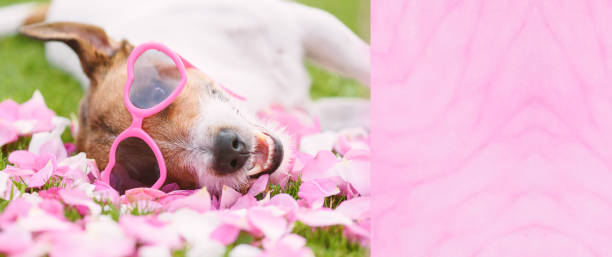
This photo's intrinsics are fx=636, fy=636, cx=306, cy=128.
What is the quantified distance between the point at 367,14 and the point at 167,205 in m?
0.59

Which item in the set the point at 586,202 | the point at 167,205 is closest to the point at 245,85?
the point at 167,205

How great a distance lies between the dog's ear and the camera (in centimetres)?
206

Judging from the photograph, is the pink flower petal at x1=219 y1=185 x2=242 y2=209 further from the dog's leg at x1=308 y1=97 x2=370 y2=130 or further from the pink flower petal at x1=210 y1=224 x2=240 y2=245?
the dog's leg at x1=308 y1=97 x2=370 y2=130

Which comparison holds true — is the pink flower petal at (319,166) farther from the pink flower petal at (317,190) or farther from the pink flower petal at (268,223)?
the pink flower petal at (268,223)

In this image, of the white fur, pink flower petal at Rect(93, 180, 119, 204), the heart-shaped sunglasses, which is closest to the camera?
pink flower petal at Rect(93, 180, 119, 204)

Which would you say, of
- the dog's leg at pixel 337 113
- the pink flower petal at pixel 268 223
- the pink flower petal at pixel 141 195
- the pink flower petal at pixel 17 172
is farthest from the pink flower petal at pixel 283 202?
the dog's leg at pixel 337 113

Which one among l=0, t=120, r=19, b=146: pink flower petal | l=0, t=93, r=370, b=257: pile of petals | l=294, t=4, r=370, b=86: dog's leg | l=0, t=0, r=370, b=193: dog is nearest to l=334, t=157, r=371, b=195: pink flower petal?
l=0, t=93, r=370, b=257: pile of petals

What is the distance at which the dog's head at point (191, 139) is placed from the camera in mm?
1575

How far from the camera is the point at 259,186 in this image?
1584mm

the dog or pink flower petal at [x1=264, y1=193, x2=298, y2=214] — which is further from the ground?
the dog

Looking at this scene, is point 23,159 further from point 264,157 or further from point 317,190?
point 317,190

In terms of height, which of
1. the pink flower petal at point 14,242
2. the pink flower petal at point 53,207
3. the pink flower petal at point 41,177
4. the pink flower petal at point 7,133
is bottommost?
the pink flower petal at point 14,242

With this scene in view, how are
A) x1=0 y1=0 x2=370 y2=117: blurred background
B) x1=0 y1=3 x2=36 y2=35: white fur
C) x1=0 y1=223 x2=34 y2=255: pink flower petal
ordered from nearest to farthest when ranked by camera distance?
x1=0 y1=223 x2=34 y2=255: pink flower petal → x1=0 y1=0 x2=370 y2=117: blurred background → x1=0 y1=3 x2=36 y2=35: white fur

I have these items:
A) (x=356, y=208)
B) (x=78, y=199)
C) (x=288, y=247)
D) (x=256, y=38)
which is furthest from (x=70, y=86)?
(x=288, y=247)
